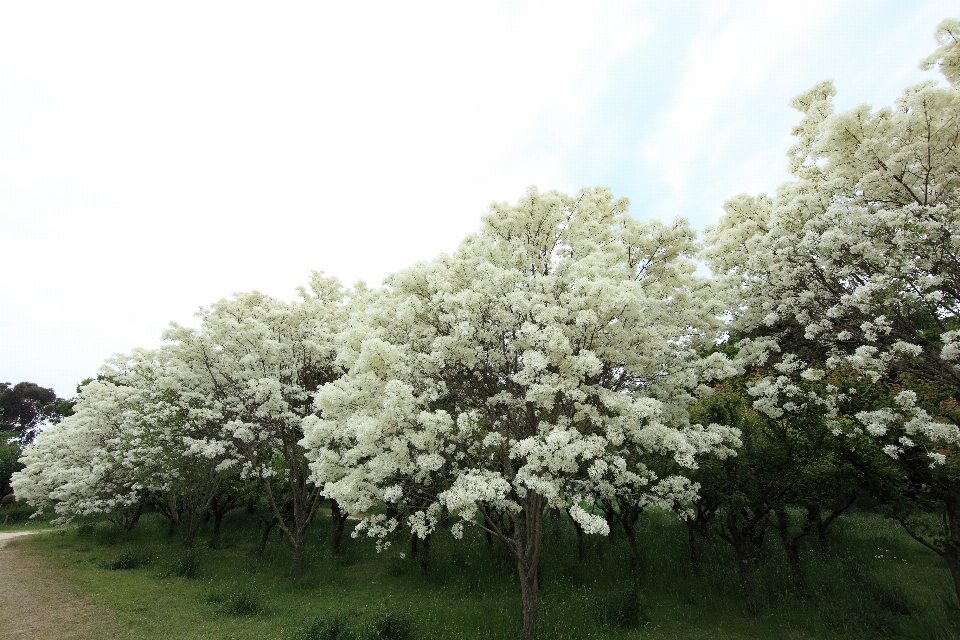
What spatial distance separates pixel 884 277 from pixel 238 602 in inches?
734

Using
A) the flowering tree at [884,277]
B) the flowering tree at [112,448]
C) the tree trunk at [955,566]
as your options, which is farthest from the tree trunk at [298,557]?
the tree trunk at [955,566]

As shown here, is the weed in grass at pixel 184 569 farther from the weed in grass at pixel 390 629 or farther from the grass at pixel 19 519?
the grass at pixel 19 519

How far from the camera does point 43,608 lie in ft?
45.9

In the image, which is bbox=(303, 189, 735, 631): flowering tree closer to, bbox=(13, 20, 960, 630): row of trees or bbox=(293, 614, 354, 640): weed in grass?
bbox=(13, 20, 960, 630): row of trees

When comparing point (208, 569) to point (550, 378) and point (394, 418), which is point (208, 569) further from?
point (550, 378)

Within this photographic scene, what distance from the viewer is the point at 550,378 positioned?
9195 millimetres

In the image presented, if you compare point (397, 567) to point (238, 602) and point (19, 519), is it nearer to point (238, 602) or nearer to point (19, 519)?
point (238, 602)

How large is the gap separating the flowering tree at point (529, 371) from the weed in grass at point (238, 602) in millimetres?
4988

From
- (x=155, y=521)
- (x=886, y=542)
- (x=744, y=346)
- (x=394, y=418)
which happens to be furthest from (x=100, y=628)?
(x=886, y=542)

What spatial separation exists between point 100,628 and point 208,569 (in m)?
7.04

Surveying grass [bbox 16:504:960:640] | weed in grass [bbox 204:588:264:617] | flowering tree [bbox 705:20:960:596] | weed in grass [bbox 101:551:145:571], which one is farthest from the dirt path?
flowering tree [bbox 705:20:960:596]

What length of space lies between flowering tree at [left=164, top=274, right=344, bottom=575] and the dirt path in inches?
212

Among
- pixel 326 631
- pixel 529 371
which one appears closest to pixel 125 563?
pixel 326 631

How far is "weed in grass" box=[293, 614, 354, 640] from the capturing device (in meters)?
10.7
